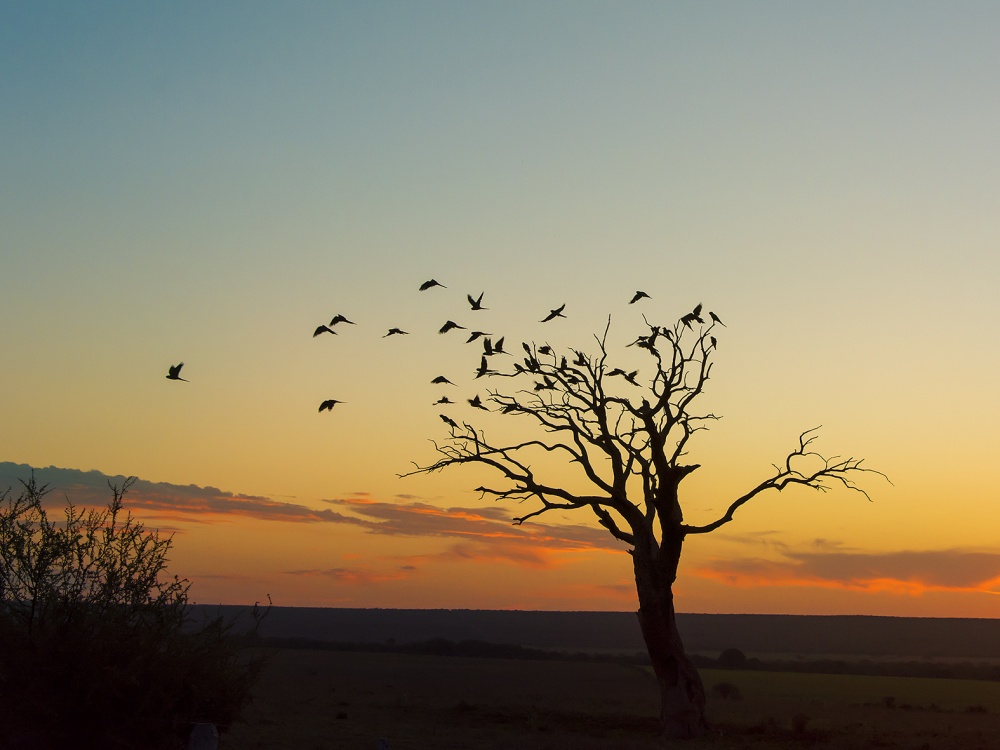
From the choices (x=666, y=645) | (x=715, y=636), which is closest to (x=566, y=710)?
(x=666, y=645)

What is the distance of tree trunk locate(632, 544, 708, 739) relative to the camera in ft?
83.9

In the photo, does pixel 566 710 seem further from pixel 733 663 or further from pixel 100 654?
pixel 733 663

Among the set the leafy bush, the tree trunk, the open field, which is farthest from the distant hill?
the leafy bush

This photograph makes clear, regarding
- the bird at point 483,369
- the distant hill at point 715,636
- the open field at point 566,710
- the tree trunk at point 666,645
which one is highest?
the bird at point 483,369

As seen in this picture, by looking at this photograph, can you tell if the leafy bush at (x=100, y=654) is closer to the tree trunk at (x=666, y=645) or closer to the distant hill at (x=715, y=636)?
the tree trunk at (x=666, y=645)

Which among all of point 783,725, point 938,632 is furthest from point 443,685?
point 938,632

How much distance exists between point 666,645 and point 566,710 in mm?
9978

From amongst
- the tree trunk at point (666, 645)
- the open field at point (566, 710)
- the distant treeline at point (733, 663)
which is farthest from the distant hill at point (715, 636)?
the tree trunk at point (666, 645)

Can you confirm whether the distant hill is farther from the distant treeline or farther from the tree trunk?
the tree trunk

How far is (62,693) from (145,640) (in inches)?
53.2

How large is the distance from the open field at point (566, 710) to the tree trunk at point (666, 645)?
0.81 metres

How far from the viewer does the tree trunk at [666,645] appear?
25.6 m

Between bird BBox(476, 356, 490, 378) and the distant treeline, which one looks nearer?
bird BBox(476, 356, 490, 378)

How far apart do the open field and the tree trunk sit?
81 centimetres
